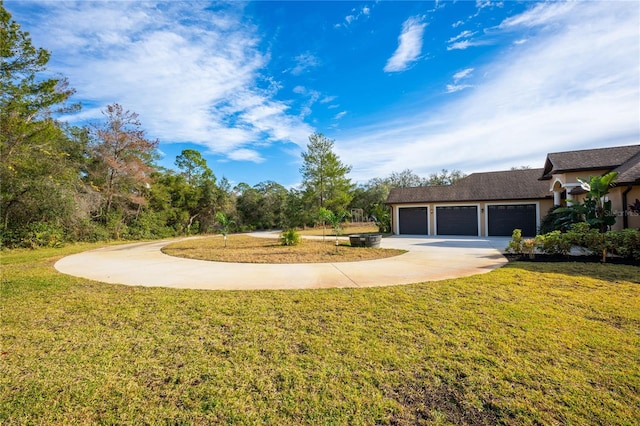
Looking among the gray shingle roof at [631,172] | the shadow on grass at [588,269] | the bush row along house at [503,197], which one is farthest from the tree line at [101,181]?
the gray shingle roof at [631,172]

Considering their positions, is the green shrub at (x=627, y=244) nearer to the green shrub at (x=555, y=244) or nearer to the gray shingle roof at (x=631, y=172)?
the green shrub at (x=555, y=244)

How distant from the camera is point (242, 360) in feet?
9.24

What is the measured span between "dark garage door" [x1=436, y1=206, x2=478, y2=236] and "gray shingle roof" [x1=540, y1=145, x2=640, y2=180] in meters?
5.29

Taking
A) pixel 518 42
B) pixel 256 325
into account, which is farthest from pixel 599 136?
pixel 256 325

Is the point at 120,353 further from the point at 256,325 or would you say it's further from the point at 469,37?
the point at 469,37

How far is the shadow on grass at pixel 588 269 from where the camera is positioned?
20.1ft

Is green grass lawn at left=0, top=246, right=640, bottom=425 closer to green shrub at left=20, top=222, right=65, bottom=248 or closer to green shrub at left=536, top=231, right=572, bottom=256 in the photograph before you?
green shrub at left=536, top=231, right=572, bottom=256

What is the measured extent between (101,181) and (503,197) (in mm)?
26740

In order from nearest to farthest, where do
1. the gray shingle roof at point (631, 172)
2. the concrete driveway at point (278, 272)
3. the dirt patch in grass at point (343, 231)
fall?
the concrete driveway at point (278, 272) < the gray shingle roof at point (631, 172) < the dirt patch in grass at point (343, 231)

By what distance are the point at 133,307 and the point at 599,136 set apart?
79.0 feet

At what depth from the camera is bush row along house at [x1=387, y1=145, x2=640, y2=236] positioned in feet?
42.4

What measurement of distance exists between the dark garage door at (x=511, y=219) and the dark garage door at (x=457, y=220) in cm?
94

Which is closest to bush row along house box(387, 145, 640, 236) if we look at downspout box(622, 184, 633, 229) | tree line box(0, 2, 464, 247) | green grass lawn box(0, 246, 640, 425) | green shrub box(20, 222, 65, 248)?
downspout box(622, 184, 633, 229)

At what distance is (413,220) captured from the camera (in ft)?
65.1
